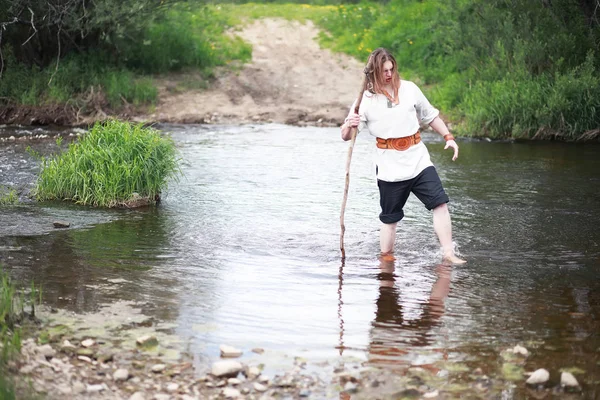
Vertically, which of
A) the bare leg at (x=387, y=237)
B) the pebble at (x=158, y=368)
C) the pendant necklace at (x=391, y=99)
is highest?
the pendant necklace at (x=391, y=99)

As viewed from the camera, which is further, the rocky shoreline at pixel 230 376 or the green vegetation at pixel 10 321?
the rocky shoreline at pixel 230 376

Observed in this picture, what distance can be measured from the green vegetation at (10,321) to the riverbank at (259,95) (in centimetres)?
1226

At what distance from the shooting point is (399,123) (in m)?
8.04

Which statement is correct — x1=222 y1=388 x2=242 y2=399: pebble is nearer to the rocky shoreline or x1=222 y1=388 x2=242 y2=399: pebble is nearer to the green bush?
the rocky shoreline

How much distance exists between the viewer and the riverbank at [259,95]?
1955cm

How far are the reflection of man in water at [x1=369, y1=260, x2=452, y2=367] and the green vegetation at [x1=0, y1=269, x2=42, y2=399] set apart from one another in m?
2.15

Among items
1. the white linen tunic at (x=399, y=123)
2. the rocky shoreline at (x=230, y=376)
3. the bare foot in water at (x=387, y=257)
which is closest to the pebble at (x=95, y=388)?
the rocky shoreline at (x=230, y=376)

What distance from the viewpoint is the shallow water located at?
6266mm

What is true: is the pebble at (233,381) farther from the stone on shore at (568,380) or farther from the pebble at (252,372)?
the stone on shore at (568,380)

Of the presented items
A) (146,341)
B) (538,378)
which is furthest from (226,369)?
(538,378)

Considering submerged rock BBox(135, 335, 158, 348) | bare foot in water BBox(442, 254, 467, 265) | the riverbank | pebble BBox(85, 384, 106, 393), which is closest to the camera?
pebble BBox(85, 384, 106, 393)

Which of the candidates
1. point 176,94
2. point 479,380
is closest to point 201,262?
point 479,380

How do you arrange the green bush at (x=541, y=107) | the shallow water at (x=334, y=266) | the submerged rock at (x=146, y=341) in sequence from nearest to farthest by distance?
1. the submerged rock at (x=146, y=341)
2. the shallow water at (x=334, y=266)
3. the green bush at (x=541, y=107)

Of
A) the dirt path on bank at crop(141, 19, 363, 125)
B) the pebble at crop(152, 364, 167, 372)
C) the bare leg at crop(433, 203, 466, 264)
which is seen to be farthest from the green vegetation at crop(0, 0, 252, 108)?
the pebble at crop(152, 364, 167, 372)
